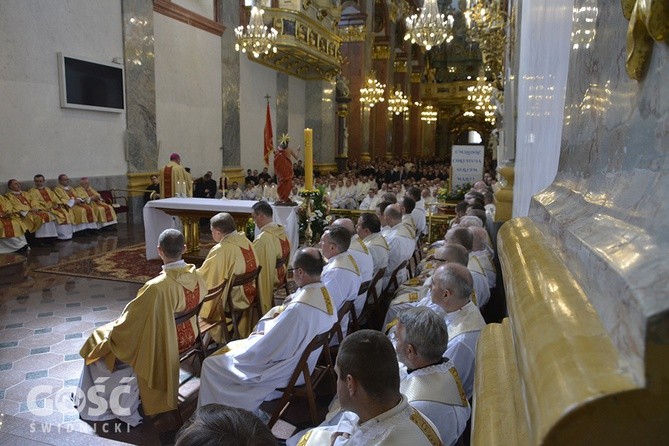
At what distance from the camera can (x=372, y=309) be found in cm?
506

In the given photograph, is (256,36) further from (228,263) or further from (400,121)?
(400,121)

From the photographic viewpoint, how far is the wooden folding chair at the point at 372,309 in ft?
15.9

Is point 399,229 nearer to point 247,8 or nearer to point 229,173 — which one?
point 229,173

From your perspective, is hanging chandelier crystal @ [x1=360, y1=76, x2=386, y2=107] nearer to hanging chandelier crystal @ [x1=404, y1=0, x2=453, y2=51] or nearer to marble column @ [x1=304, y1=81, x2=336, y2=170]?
marble column @ [x1=304, y1=81, x2=336, y2=170]

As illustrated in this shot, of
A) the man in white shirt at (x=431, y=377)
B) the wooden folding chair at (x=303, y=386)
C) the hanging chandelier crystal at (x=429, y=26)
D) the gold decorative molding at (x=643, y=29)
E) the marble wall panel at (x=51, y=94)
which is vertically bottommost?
the wooden folding chair at (x=303, y=386)

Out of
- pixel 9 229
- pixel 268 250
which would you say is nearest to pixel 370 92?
pixel 9 229

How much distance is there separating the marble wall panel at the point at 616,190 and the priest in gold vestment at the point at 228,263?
162 inches

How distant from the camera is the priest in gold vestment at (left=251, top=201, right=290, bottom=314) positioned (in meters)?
5.41

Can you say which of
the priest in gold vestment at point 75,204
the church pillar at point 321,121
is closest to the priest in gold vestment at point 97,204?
the priest in gold vestment at point 75,204

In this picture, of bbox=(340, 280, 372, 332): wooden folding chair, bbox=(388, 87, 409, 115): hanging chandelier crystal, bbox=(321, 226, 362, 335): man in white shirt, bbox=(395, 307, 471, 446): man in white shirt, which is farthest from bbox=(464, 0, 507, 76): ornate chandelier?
bbox=(388, 87, 409, 115): hanging chandelier crystal

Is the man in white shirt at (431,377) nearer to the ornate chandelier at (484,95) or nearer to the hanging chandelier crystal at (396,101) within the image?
the ornate chandelier at (484,95)

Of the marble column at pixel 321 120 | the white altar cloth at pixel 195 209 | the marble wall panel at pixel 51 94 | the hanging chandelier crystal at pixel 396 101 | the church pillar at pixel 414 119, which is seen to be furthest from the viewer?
the church pillar at pixel 414 119

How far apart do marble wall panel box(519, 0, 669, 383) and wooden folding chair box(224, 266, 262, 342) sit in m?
3.64

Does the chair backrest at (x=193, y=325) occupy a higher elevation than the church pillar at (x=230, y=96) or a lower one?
lower
